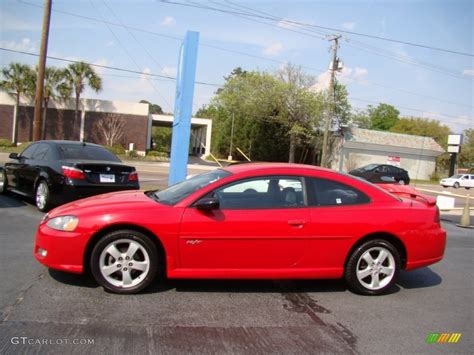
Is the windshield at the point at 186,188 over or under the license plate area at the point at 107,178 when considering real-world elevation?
over

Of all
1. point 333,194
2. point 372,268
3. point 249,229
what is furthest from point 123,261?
point 372,268

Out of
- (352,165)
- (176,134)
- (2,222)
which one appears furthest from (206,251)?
(352,165)

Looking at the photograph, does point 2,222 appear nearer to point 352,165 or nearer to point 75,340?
point 75,340

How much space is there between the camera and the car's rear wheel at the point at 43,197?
876 cm

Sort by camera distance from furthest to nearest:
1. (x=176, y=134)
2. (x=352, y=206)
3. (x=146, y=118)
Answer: (x=146, y=118)
(x=176, y=134)
(x=352, y=206)

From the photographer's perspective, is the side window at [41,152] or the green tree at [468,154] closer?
the side window at [41,152]

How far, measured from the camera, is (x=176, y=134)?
11.2 meters

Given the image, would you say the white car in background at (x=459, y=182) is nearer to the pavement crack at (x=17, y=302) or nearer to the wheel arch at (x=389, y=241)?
the wheel arch at (x=389, y=241)

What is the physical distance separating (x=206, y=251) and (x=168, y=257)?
38cm

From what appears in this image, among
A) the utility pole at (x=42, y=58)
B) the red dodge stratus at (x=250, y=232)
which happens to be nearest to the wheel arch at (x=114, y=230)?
the red dodge stratus at (x=250, y=232)

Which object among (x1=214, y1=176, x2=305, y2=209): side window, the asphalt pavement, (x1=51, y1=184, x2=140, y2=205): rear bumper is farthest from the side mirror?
(x1=51, y1=184, x2=140, y2=205): rear bumper

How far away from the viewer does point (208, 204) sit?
4.74m

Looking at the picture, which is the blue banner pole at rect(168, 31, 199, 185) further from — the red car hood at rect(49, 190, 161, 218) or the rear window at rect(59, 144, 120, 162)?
the red car hood at rect(49, 190, 161, 218)

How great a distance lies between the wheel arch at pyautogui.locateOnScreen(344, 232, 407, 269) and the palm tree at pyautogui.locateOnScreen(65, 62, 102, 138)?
39070 mm
